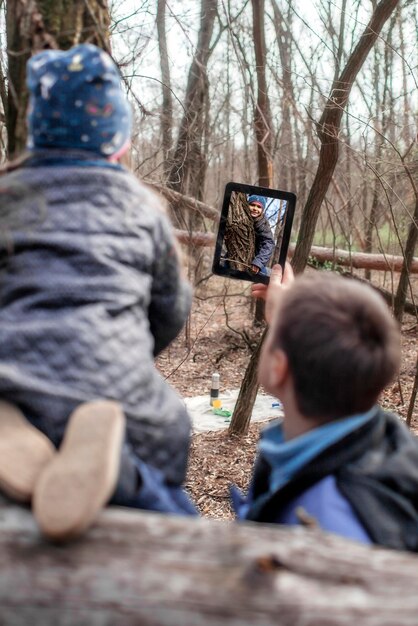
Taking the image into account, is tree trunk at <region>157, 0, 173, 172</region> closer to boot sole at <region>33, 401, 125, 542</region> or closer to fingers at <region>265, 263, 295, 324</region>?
fingers at <region>265, 263, 295, 324</region>

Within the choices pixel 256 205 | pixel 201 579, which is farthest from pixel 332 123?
pixel 201 579

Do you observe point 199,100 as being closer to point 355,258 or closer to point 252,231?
point 355,258

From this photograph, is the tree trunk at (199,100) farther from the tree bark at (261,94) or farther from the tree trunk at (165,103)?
the tree bark at (261,94)

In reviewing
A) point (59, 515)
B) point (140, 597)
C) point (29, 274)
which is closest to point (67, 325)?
point (29, 274)

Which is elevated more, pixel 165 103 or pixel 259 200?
pixel 165 103

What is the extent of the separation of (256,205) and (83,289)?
1.23m

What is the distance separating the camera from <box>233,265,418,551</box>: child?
123 cm

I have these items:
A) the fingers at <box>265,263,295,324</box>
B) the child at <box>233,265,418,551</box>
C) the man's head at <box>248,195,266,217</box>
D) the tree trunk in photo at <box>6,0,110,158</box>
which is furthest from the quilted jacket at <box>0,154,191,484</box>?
the man's head at <box>248,195,266,217</box>

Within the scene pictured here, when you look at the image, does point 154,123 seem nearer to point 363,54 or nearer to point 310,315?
point 363,54

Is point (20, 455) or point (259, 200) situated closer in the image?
point (20, 455)

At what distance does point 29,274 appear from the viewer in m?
1.41

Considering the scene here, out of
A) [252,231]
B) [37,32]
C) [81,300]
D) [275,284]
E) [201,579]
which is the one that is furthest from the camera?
[252,231]

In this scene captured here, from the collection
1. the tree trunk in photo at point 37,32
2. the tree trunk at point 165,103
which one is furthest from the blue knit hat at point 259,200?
the tree trunk at point 165,103

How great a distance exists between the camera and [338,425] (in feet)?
4.27
